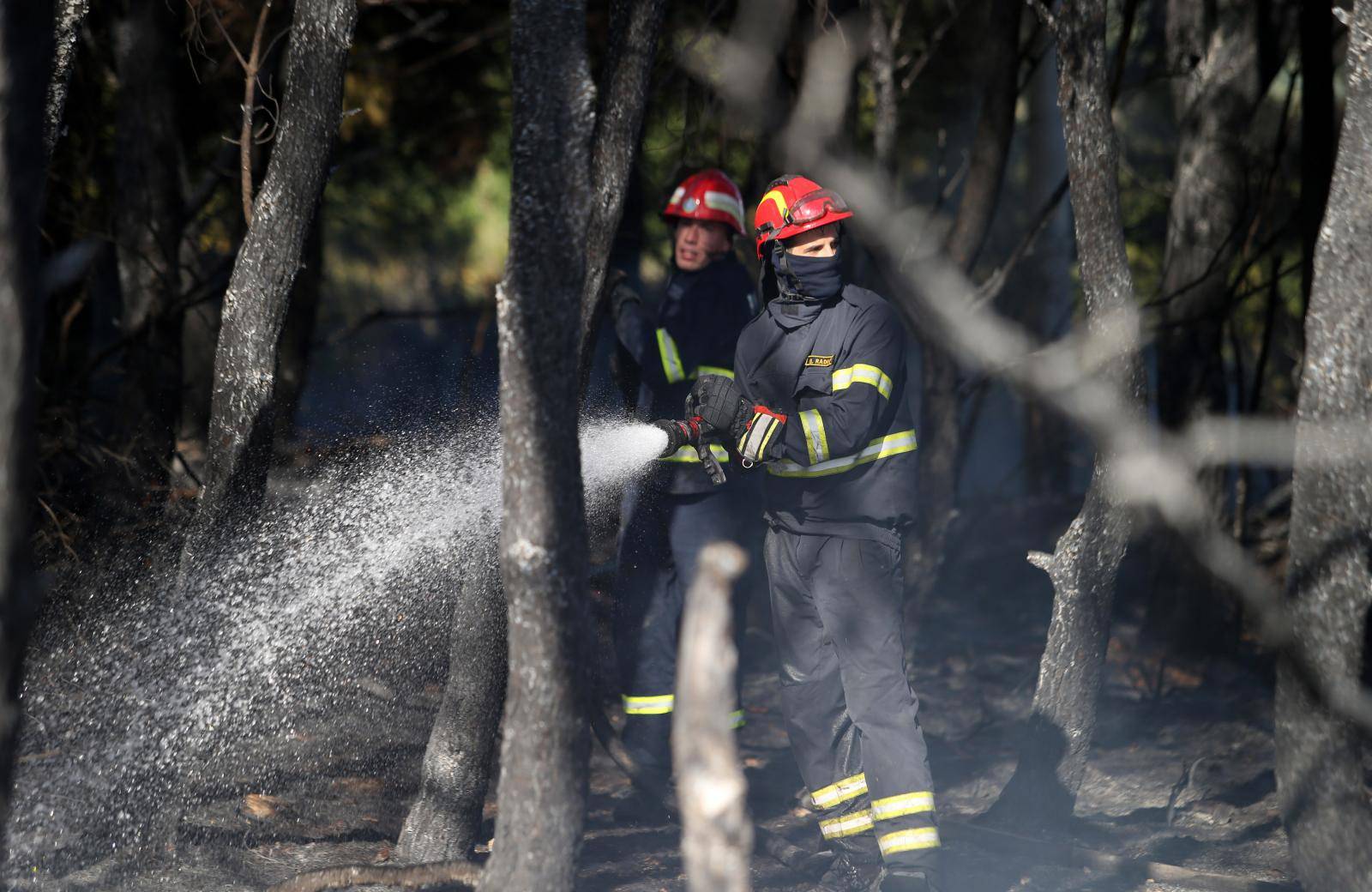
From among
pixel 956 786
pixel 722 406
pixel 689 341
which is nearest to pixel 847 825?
pixel 956 786

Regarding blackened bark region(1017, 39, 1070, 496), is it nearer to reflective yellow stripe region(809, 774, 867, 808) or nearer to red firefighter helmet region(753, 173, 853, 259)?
red firefighter helmet region(753, 173, 853, 259)

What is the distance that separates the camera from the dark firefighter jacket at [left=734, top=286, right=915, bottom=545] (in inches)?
151

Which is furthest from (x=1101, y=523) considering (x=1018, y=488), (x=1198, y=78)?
(x=1018, y=488)

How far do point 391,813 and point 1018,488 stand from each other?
8555 millimetres

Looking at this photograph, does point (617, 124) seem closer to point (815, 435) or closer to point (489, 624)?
point (815, 435)

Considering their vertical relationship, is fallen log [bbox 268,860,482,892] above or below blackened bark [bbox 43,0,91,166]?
below

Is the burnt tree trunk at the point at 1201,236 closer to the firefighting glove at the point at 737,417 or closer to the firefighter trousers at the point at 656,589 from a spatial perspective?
the firefighter trousers at the point at 656,589

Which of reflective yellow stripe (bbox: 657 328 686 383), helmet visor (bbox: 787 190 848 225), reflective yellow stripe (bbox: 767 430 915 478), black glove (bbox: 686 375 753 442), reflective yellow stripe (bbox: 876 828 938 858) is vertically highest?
helmet visor (bbox: 787 190 848 225)

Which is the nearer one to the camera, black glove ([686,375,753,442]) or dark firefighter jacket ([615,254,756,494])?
black glove ([686,375,753,442])

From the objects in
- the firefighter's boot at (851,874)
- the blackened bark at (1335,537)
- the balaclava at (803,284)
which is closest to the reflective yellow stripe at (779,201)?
the balaclava at (803,284)

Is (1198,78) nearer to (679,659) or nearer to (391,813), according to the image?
(679,659)

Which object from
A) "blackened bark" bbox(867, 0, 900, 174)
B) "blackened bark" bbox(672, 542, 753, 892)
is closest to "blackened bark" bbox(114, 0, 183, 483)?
"blackened bark" bbox(867, 0, 900, 174)

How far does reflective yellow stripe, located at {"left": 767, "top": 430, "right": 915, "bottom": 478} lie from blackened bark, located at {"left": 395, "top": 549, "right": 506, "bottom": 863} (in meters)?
1.02

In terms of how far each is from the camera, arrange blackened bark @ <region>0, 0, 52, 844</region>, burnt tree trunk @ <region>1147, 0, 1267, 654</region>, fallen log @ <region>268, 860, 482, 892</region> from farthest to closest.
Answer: burnt tree trunk @ <region>1147, 0, 1267, 654</region>
fallen log @ <region>268, 860, 482, 892</region>
blackened bark @ <region>0, 0, 52, 844</region>
